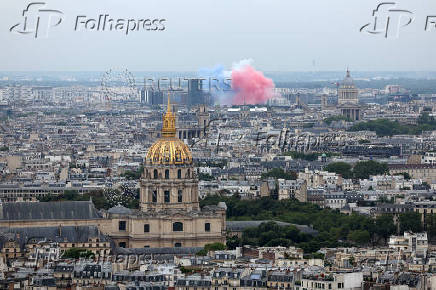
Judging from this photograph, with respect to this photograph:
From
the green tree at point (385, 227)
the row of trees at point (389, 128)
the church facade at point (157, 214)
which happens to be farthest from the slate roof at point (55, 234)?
the row of trees at point (389, 128)

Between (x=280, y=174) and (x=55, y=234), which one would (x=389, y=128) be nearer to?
(x=280, y=174)

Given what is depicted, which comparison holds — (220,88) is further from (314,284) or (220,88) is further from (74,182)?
(314,284)

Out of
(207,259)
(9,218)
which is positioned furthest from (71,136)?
(207,259)

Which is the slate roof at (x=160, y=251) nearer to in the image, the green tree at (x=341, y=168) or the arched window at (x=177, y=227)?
the arched window at (x=177, y=227)

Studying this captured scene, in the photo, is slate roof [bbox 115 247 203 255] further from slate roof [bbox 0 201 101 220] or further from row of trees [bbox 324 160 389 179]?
row of trees [bbox 324 160 389 179]


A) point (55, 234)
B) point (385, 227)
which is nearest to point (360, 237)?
point (385, 227)
